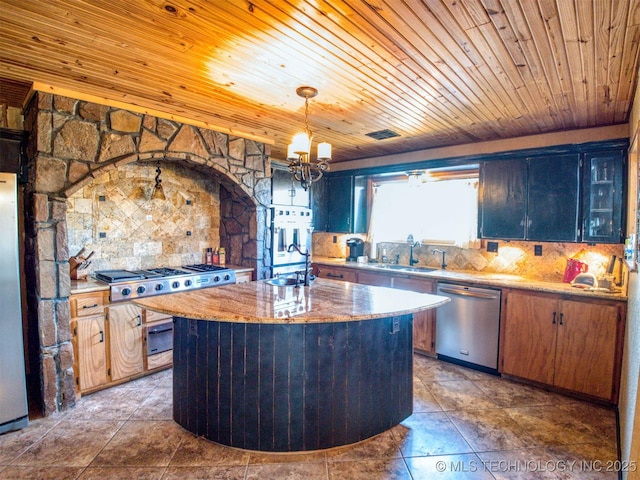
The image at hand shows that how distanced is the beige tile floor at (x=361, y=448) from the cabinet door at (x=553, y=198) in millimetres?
1550

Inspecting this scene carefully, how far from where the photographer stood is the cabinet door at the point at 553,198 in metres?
3.31

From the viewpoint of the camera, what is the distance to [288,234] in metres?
4.52

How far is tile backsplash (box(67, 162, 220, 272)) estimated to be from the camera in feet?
11.3

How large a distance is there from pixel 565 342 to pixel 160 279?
3.79 m

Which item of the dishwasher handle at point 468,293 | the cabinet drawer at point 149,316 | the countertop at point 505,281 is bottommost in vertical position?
the cabinet drawer at point 149,316

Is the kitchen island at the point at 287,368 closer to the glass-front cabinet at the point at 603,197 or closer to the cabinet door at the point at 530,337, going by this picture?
the cabinet door at the point at 530,337

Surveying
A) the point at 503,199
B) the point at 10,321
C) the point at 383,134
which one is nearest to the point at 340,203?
the point at 383,134

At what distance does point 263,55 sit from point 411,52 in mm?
868

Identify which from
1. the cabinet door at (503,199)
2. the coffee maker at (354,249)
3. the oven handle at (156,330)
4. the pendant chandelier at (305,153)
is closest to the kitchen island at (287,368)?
the pendant chandelier at (305,153)

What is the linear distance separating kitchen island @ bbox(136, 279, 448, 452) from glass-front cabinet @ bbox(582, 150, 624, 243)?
1.95 meters

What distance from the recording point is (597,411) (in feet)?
9.39

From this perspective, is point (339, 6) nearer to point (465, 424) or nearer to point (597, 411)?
point (465, 424)

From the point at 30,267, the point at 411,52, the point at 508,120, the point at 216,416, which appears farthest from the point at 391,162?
the point at 30,267

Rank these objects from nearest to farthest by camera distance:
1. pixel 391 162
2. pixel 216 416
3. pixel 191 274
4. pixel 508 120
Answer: pixel 216 416
pixel 508 120
pixel 191 274
pixel 391 162
